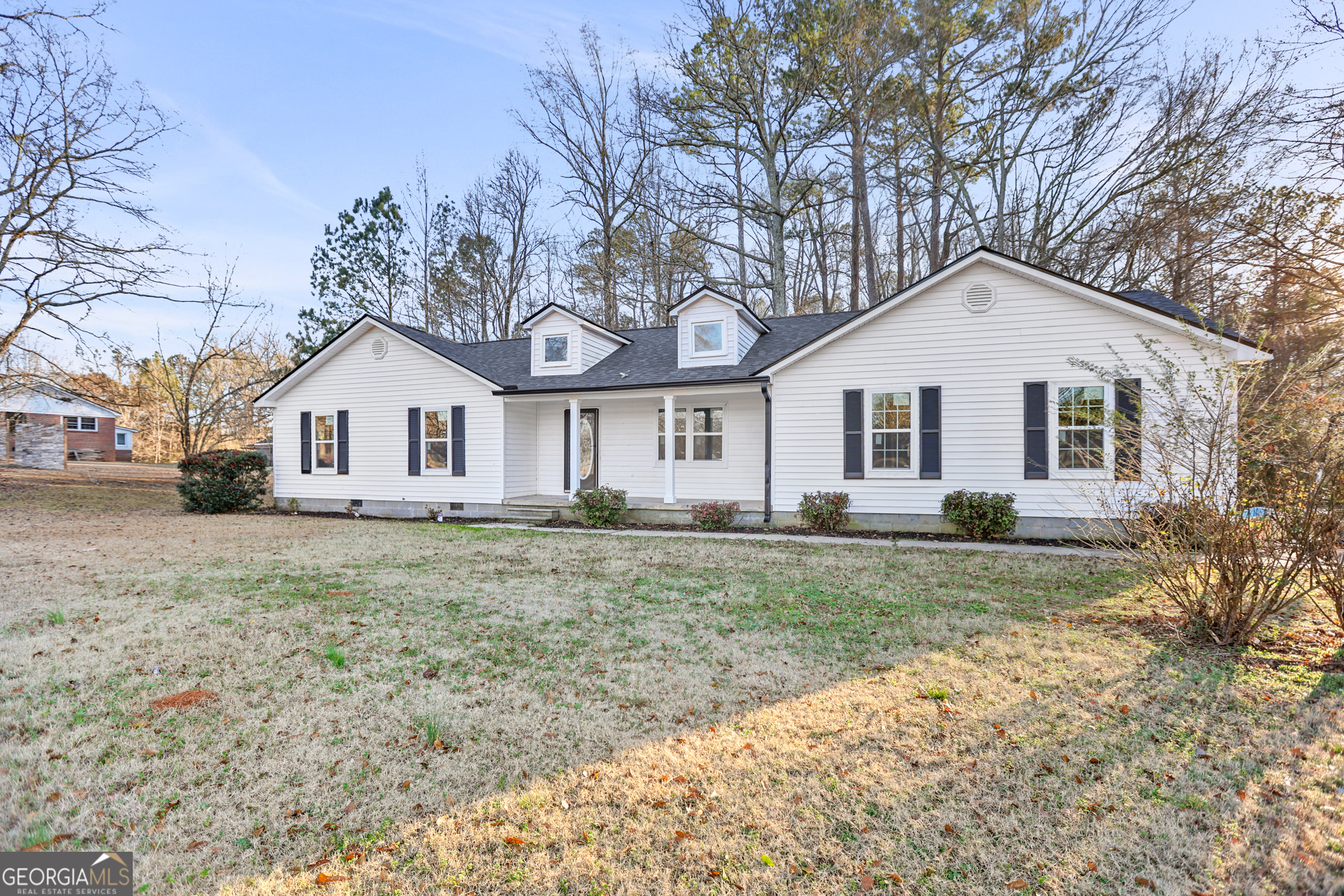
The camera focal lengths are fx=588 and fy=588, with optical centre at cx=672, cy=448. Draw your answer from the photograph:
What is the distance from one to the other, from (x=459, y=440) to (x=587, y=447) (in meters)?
3.26

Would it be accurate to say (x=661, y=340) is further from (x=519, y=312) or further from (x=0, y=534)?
(x=0, y=534)

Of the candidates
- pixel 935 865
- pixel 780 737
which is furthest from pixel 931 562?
pixel 935 865

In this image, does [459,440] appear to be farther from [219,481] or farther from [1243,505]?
[1243,505]

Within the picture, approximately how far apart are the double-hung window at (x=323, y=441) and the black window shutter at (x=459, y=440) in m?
4.11

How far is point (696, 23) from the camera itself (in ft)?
61.3

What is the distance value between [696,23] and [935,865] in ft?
73.0

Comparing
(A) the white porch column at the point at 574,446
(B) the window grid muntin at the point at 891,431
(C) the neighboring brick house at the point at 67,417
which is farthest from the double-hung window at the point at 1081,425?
(C) the neighboring brick house at the point at 67,417

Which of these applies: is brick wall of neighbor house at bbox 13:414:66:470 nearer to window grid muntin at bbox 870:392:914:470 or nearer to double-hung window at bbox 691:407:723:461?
double-hung window at bbox 691:407:723:461

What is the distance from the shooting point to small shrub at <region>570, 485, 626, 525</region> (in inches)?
515

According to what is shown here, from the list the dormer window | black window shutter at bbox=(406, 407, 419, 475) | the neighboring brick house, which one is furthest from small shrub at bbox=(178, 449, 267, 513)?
the dormer window

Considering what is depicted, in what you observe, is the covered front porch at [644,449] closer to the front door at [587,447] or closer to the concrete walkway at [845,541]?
the front door at [587,447]

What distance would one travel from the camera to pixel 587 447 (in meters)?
15.5

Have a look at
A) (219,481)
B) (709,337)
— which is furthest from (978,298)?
(219,481)
